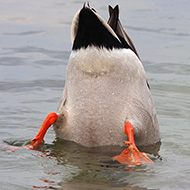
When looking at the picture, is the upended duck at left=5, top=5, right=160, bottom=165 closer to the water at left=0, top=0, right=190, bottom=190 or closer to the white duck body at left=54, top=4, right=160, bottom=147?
the white duck body at left=54, top=4, right=160, bottom=147

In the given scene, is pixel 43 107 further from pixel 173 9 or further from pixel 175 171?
pixel 173 9

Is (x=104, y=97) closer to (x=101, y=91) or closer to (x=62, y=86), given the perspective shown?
(x=101, y=91)

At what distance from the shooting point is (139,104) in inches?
240

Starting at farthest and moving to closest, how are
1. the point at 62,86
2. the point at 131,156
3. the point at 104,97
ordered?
1. the point at 62,86
2. the point at 104,97
3. the point at 131,156

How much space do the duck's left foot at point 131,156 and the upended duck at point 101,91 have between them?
0.04 ft

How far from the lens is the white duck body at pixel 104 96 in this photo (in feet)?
19.4

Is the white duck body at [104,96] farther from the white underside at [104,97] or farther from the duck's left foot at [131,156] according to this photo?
the duck's left foot at [131,156]

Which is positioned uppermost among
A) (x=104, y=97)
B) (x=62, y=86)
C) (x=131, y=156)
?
(x=104, y=97)

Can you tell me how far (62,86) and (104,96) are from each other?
4.03m

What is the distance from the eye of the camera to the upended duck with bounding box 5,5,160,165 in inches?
231

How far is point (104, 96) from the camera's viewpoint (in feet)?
A: 19.7

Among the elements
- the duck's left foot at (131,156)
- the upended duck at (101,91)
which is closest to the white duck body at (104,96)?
the upended duck at (101,91)

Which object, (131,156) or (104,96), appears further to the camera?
(104,96)

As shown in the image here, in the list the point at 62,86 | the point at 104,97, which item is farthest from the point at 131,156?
the point at 62,86
